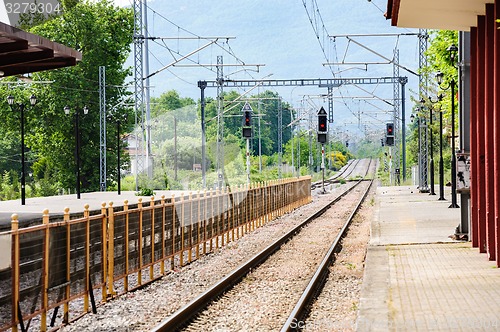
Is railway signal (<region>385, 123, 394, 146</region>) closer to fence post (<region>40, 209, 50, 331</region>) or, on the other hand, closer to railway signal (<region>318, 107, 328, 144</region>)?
railway signal (<region>318, 107, 328, 144</region>)

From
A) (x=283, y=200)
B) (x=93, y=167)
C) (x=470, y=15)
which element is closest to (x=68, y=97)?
(x=93, y=167)

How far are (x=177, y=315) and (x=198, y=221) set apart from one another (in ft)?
28.4

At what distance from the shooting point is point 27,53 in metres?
18.3

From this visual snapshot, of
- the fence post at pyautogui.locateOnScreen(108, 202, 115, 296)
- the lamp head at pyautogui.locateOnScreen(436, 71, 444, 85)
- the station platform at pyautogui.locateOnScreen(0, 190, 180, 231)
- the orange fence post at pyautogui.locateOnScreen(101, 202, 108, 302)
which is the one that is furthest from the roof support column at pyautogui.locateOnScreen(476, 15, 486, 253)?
the lamp head at pyautogui.locateOnScreen(436, 71, 444, 85)

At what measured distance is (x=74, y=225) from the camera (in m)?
11.9

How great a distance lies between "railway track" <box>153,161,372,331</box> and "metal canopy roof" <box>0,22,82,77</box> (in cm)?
540

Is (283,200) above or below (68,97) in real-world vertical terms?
below

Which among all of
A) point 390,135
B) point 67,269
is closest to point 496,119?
point 67,269

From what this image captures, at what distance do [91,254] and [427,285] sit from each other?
4.74 metres

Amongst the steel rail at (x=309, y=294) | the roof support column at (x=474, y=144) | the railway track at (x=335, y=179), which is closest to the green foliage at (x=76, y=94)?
the railway track at (x=335, y=179)

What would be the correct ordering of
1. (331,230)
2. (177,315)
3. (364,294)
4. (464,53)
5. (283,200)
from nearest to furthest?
1. (177,315)
2. (364,294)
3. (464,53)
4. (331,230)
5. (283,200)

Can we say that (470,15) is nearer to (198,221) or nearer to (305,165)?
(198,221)

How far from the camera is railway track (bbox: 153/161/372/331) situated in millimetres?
11531

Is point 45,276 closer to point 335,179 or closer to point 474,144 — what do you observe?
point 474,144
